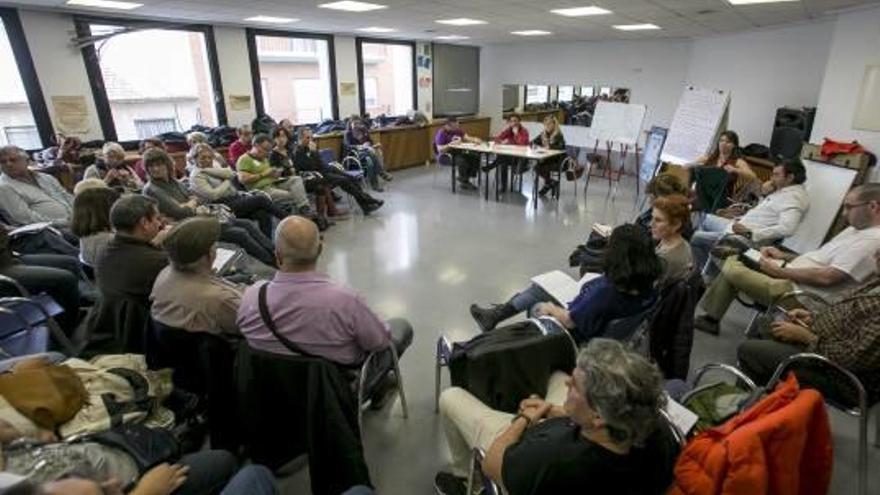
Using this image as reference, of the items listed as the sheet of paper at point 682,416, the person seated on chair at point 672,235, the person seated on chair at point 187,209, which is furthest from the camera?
the person seated on chair at point 187,209

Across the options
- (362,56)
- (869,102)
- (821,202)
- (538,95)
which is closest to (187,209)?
(821,202)

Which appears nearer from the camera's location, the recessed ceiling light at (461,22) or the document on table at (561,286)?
the document on table at (561,286)

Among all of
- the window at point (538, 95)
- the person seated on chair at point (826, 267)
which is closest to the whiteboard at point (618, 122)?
the window at point (538, 95)

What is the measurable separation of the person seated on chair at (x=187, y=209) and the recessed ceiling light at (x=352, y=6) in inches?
94.4

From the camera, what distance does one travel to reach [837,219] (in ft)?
12.8

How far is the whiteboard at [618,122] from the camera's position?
7215mm

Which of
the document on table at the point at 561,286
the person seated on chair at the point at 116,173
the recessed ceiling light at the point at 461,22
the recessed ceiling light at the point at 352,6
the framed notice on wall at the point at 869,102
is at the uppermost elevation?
the recessed ceiling light at the point at 461,22

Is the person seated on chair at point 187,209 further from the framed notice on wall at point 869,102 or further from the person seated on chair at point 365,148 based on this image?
the framed notice on wall at point 869,102

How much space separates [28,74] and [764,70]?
933cm

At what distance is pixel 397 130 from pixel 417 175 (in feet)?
3.18

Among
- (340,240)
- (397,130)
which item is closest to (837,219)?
(340,240)

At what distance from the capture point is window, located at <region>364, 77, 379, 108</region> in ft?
30.2

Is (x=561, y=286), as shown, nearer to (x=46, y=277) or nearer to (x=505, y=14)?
(x=46, y=277)

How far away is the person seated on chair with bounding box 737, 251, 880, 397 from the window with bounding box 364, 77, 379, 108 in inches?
324
